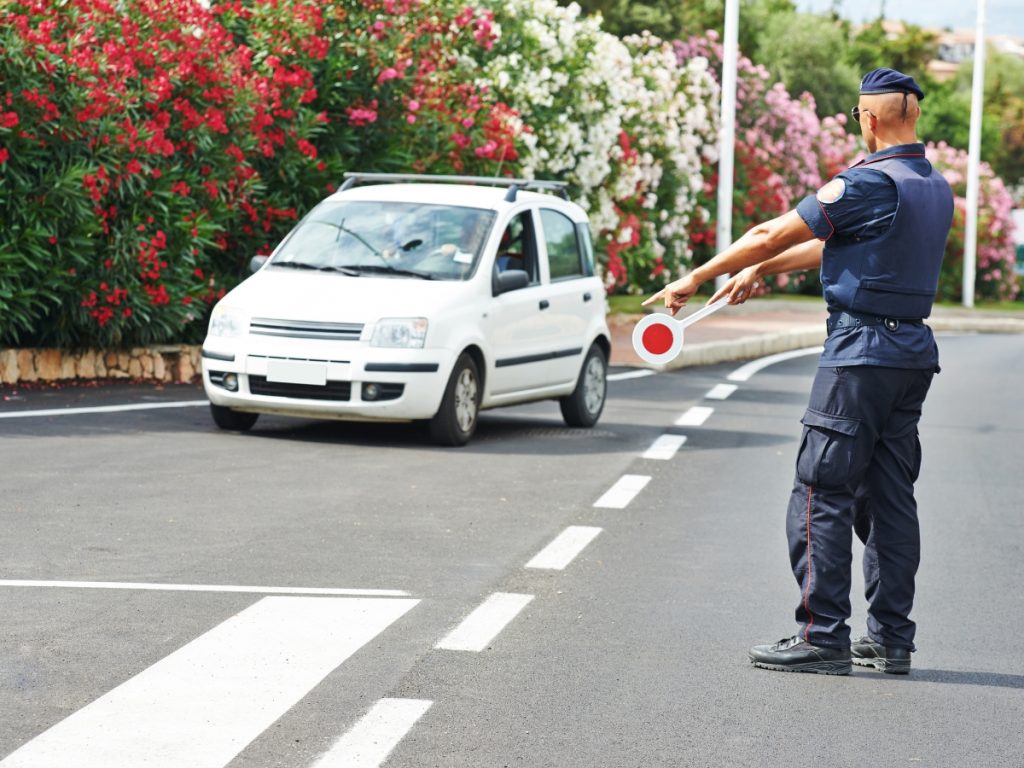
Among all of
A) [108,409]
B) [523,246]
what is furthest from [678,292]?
[108,409]

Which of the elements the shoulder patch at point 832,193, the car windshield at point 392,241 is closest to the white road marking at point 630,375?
the car windshield at point 392,241

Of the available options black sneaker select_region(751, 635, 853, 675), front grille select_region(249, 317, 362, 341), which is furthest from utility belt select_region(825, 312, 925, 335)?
front grille select_region(249, 317, 362, 341)

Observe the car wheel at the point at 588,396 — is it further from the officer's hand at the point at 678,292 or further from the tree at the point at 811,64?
the tree at the point at 811,64

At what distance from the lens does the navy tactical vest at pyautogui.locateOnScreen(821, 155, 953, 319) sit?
5855 millimetres

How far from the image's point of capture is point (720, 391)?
17875 mm

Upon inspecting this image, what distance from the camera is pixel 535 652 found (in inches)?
239

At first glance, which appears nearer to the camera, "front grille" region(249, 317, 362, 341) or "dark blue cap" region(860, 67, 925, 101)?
"dark blue cap" region(860, 67, 925, 101)

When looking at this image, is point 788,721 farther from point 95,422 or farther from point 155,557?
point 95,422

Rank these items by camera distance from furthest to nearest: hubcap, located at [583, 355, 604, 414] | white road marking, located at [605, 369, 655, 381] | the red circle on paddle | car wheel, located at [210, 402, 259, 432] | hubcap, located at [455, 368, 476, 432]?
1. white road marking, located at [605, 369, 655, 381]
2. hubcap, located at [583, 355, 604, 414]
3. car wheel, located at [210, 402, 259, 432]
4. hubcap, located at [455, 368, 476, 432]
5. the red circle on paddle

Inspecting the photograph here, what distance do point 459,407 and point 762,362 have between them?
38.2 ft

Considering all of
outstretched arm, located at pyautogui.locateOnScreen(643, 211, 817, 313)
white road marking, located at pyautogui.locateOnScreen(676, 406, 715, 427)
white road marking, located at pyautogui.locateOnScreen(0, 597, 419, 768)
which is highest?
outstretched arm, located at pyautogui.locateOnScreen(643, 211, 817, 313)

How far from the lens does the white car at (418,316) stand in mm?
11727

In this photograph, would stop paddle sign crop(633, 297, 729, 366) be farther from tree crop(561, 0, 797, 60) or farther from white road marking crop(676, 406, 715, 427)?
tree crop(561, 0, 797, 60)

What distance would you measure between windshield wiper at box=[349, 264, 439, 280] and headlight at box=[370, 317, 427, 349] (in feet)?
2.30
